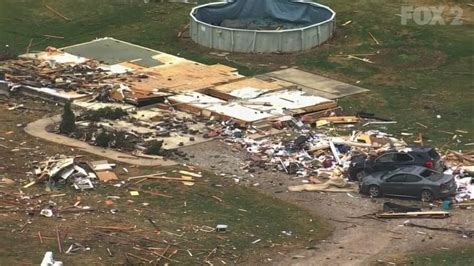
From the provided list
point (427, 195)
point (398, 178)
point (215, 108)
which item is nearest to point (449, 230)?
point (427, 195)

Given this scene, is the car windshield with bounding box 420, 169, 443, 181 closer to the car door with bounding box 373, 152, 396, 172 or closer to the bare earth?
the bare earth

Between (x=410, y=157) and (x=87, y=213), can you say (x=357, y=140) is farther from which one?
(x=87, y=213)

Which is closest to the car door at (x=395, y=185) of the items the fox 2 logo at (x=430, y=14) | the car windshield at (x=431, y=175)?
the car windshield at (x=431, y=175)

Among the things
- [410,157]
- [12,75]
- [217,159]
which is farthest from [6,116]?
[410,157]

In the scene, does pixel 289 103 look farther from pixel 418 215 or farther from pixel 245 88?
pixel 418 215

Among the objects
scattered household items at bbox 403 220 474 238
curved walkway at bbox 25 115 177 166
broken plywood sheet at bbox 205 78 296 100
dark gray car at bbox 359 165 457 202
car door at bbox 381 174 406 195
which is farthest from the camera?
broken plywood sheet at bbox 205 78 296 100

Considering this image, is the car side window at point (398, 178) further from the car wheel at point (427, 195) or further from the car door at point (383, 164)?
the car door at point (383, 164)

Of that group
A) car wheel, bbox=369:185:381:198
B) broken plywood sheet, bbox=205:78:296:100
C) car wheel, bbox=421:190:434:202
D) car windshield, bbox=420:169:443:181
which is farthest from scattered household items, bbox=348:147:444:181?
broken plywood sheet, bbox=205:78:296:100
